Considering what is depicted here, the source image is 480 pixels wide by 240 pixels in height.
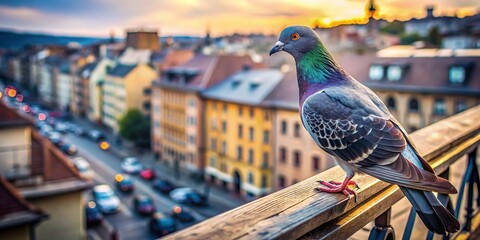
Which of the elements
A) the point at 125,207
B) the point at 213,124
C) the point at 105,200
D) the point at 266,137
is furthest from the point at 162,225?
the point at 213,124

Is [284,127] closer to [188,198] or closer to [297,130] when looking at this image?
[297,130]

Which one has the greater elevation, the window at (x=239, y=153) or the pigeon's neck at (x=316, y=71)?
the pigeon's neck at (x=316, y=71)

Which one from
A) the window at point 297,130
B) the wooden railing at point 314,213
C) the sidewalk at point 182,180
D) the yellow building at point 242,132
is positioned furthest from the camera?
the sidewalk at point 182,180

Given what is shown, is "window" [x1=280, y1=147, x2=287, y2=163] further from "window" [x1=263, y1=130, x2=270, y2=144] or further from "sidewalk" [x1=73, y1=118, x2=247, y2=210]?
"sidewalk" [x1=73, y1=118, x2=247, y2=210]

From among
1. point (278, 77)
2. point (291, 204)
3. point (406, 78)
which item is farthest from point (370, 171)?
point (278, 77)

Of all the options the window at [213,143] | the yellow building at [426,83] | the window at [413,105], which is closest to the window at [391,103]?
the yellow building at [426,83]

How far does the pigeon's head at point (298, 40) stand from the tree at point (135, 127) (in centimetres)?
4198

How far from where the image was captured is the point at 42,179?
1070 centimetres

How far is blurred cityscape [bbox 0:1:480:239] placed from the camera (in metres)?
10.9

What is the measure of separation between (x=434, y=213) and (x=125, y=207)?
28170mm

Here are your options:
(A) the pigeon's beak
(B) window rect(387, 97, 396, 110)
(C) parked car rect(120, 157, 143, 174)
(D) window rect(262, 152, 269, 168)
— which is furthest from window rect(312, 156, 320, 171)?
(A) the pigeon's beak

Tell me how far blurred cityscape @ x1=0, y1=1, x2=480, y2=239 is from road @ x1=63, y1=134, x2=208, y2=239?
0.33 ft

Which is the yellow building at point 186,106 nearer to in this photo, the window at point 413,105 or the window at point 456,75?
the window at point 413,105

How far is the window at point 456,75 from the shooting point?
71.5 feet
